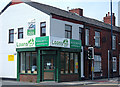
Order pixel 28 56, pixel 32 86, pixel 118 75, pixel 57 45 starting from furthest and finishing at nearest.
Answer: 1. pixel 118 75
2. pixel 28 56
3. pixel 57 45
4. pixel 32 86

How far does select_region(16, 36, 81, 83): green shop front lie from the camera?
23.7 meters

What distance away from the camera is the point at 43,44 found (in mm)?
23250

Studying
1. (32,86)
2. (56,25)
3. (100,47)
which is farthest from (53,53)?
(100,47)

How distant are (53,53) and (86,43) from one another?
6476 mm

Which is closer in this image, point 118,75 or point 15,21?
point 15,21

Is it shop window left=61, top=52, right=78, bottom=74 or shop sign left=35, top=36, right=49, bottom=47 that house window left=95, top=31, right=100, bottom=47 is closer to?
shop window left=61, top=52, right=78, bottom=74

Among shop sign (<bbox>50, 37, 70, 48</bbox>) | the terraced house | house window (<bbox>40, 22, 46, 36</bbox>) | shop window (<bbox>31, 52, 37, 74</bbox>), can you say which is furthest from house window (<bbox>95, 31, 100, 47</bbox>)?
shop window (<bbox>31, 52, 37, 74</bbox>)

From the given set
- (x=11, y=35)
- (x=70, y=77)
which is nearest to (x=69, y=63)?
(x=70, y=77)

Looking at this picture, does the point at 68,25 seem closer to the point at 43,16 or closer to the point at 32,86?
the point at 43,16

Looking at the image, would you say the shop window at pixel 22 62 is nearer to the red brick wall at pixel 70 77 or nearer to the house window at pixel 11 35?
the house window at pixel 11 35

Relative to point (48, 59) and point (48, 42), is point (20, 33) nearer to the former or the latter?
point (48, 59)

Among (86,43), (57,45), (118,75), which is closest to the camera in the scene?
(57,45)

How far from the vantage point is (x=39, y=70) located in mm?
23781

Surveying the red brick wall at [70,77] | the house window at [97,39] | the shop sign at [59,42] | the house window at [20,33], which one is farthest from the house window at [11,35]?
the house window at [97,39]
